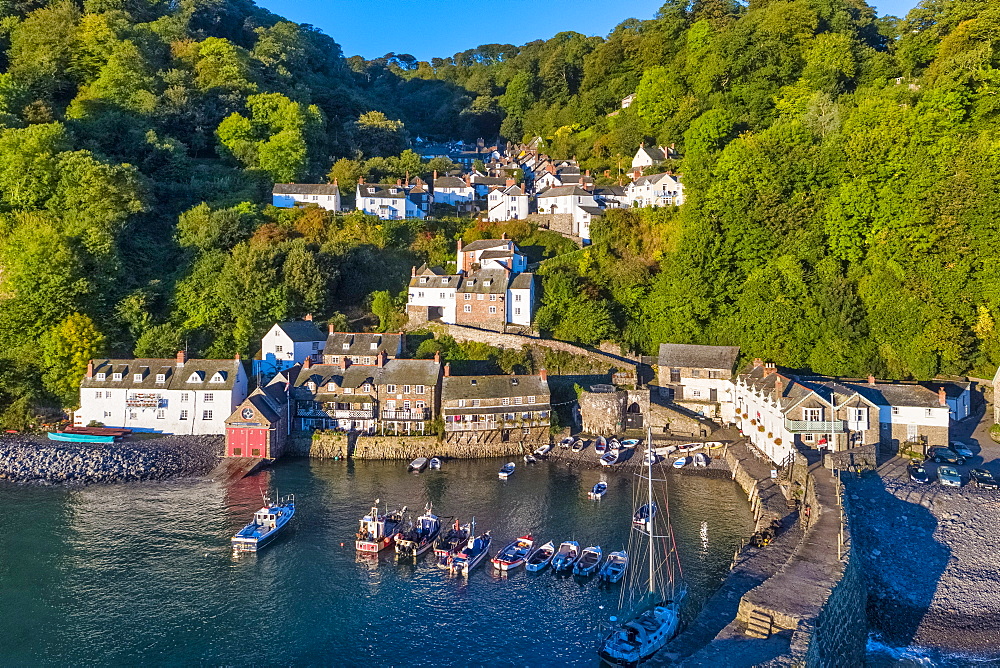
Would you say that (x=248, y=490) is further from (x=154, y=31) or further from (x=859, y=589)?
(x=154, y=31)

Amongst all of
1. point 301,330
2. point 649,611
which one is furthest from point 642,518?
point 301,330

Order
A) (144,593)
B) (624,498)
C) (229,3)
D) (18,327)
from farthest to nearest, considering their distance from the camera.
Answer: (229,3) < (18,327) < (624,498) < (144,593)

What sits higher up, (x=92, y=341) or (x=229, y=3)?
(x=229, y=3)

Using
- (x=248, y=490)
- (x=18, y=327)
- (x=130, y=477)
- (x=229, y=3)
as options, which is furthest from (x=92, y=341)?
(x=229, y=3)

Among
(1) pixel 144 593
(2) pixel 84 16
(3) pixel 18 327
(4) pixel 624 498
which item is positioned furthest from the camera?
(2) pixel 84 16

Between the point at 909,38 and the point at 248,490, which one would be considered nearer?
the point at 248,490

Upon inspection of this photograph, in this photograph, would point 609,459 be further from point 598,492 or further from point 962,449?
point 962,449

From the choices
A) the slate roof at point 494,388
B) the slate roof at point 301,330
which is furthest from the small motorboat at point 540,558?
the slate roof at point 301,330

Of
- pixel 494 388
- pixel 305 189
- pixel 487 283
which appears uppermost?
pixel 305 189
